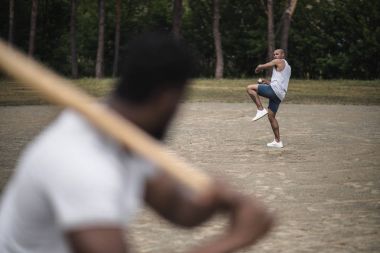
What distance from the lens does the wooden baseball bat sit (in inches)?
57.7

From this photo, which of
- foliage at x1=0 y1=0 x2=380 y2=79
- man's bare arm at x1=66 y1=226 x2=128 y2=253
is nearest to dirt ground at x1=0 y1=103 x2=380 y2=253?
man's bare arm at x1=66 y1=226 x2=128 y2=253

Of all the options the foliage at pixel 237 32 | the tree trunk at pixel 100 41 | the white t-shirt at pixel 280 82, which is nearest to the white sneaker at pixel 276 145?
the white t-shirt at pixel 280 82

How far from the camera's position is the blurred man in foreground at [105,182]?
1664mm

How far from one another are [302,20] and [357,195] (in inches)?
1872

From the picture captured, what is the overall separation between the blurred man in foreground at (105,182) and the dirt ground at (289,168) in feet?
1.43

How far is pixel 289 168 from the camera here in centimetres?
980

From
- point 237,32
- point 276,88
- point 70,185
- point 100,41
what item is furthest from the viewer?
point 237,32

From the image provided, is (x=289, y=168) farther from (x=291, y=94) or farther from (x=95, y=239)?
(x=291, y=94)

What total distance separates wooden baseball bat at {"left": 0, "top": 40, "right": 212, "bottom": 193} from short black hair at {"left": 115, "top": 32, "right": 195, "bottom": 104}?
0.21 metres

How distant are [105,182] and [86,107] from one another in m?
0.22

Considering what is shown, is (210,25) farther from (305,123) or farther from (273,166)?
(273,166)

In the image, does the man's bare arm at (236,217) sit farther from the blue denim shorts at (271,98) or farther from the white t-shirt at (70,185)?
the blue denim shorts at (271,98)

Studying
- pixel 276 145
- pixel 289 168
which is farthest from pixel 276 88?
pixel 289 168

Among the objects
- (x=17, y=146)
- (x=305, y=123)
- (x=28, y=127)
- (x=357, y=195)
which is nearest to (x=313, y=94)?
(x=305, y=123)
